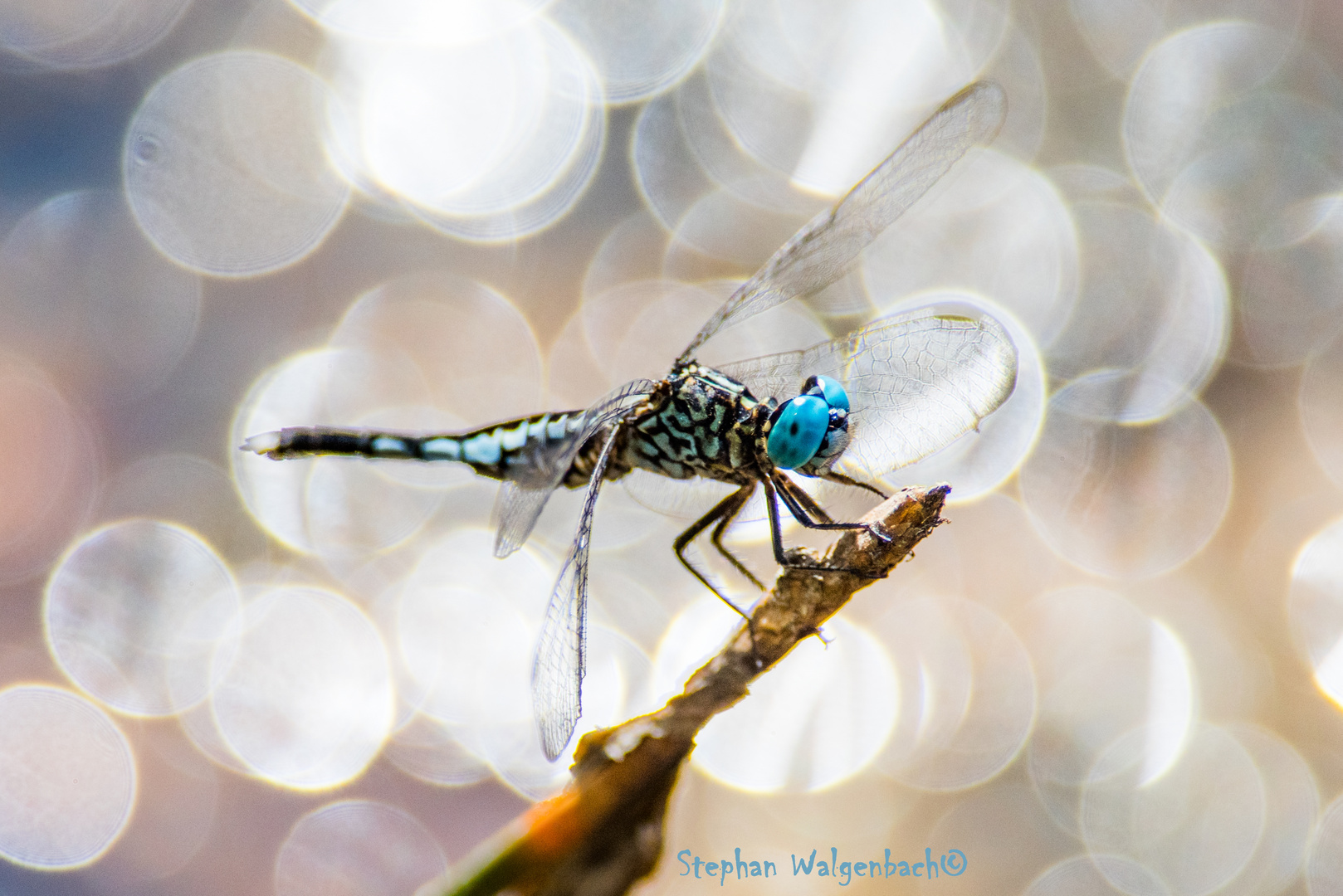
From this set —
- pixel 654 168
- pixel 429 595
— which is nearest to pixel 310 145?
pixel 654 168

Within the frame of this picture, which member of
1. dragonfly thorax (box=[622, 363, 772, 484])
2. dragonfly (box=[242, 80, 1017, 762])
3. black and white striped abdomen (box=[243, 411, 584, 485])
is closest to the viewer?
dragonfly (box=[242, 80, 1017, 762])

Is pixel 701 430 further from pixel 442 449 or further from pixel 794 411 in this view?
pixel 442 449

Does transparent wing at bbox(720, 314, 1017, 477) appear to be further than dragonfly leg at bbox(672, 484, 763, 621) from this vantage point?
No

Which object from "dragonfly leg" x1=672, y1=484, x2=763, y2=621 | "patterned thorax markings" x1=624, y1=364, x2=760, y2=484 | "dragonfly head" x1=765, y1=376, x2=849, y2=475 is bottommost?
"dragonfly leg" x1=672, y1=484, x2=763, y2=621

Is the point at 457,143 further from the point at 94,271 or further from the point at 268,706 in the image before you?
the point at 268,706

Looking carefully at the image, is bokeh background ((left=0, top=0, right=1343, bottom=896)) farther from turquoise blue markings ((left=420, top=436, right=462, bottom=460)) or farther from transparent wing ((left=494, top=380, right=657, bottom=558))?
turquoise blue markings ((left=420, top=436, right=462, bottom=460))

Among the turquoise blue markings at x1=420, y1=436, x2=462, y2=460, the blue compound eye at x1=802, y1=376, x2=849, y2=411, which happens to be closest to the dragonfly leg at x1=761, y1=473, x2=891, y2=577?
the blue compound eye at x1=802, y1=376, x2=849, y2=411
